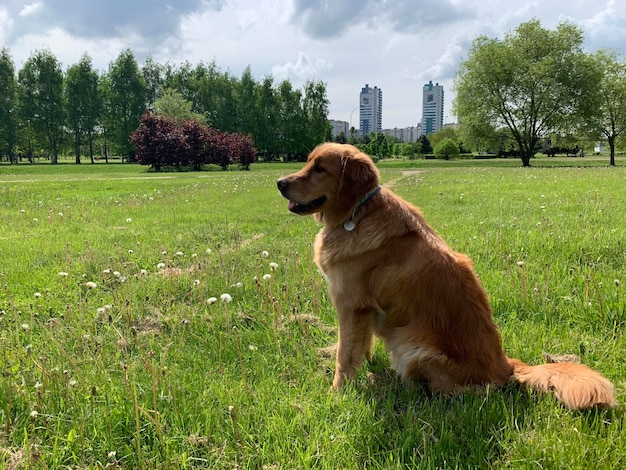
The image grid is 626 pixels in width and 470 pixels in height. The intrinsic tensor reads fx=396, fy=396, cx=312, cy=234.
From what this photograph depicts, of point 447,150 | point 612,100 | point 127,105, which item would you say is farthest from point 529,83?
point 127,105

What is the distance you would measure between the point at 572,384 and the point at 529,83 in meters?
49.0

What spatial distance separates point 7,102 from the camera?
184ft

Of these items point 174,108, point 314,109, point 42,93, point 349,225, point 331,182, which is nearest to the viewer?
point 349,225

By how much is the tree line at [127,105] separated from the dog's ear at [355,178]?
167 ft

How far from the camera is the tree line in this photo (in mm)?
58219

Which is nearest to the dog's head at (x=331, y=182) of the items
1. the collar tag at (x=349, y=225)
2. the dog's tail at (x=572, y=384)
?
the collar tag at (x=349, y=225)

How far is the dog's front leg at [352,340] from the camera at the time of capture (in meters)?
2.83

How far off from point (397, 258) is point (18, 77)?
246 ft

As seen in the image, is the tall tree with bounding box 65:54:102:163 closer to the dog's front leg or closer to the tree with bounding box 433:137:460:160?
the tree with bounding box 433:137:460:160

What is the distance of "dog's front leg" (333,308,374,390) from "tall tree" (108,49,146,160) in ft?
223

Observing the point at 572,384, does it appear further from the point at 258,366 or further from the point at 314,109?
the point at 314,109

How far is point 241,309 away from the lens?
392cm

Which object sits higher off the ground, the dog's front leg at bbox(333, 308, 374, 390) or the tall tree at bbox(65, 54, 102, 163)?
the tall tree at bbox(65, 54, 102, 163)

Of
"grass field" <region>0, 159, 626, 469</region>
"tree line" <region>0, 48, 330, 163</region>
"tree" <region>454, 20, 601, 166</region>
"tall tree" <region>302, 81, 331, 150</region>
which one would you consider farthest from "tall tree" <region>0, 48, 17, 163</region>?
"grass field" <region>0, 159, 626, 469</region>
